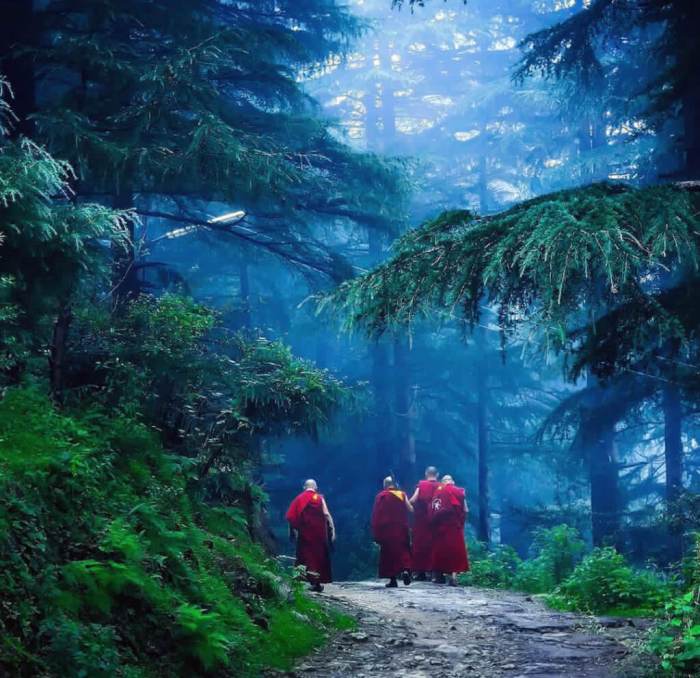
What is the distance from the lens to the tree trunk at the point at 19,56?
10.5 m

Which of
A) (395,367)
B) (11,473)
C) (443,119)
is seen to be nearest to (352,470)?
(395,367)

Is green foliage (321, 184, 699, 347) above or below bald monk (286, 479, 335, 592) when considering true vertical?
above

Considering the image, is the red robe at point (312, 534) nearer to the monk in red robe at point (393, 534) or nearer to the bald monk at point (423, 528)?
the monk in red robe at point (393, 534)

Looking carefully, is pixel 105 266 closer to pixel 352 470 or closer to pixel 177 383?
pixel 177 383

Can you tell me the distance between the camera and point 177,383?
30.7 feet

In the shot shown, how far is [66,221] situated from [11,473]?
284 centimetres

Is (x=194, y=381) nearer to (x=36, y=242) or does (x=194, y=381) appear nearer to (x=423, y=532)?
(x=36, y=242)

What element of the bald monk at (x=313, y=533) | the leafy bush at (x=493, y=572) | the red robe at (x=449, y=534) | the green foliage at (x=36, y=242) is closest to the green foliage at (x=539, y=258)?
the green foliage at (x=36, y=242)

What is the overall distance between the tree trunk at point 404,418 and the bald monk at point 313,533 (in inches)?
551

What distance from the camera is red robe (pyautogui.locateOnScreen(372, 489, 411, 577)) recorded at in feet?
45.6

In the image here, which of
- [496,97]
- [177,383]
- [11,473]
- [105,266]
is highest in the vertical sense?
[496,97]

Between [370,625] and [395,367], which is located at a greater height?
[395,367]

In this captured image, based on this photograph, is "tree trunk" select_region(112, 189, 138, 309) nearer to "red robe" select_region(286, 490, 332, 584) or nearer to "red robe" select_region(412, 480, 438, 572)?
"red robe" select_region(286, 490, 332, 584)

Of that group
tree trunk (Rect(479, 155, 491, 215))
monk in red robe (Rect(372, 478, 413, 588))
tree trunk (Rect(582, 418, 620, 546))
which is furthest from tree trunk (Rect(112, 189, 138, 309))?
tree trunk (Rect(479, 155, 491, 215))
